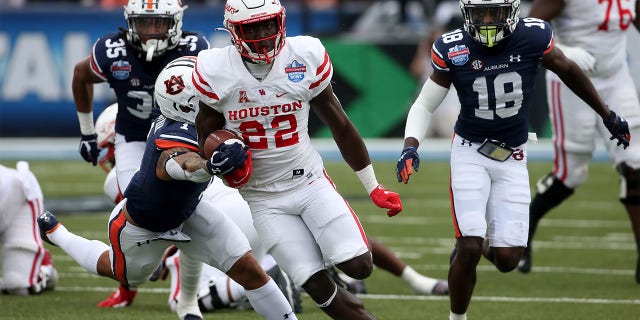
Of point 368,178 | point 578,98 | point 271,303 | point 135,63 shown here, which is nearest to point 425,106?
point 368,178

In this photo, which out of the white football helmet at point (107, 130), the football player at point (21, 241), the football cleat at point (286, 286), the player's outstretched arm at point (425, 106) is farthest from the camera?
the white football helmet at point (107, 130)

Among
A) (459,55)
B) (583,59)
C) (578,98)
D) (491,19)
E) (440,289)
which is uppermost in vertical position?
(491,19)

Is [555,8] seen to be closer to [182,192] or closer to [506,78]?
[506,78]

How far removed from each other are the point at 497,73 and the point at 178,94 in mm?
1586

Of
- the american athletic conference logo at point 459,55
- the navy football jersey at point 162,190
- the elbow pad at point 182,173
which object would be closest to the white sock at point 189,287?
the navy football jersey at point 162,190

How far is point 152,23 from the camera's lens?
6.58 meters

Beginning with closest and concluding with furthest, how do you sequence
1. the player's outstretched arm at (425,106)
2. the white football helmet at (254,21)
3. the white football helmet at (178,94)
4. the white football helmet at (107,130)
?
1. the white football helmet at (254,21)
2. the white football helmet at (178,94)
3. the player's outstretched arm at (425,106)
4. the white football helmet at (107,130)

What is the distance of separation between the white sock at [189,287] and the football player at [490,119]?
1284mm

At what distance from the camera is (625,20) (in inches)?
302

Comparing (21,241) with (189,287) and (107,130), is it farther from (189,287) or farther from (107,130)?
(189,287)

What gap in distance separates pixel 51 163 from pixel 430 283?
30.2ft

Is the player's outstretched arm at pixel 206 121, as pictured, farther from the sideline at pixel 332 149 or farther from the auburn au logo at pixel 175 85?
the sideline at pixel 332 149

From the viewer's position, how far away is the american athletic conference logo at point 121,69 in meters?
6.69

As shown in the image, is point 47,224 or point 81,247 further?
point 47,224
